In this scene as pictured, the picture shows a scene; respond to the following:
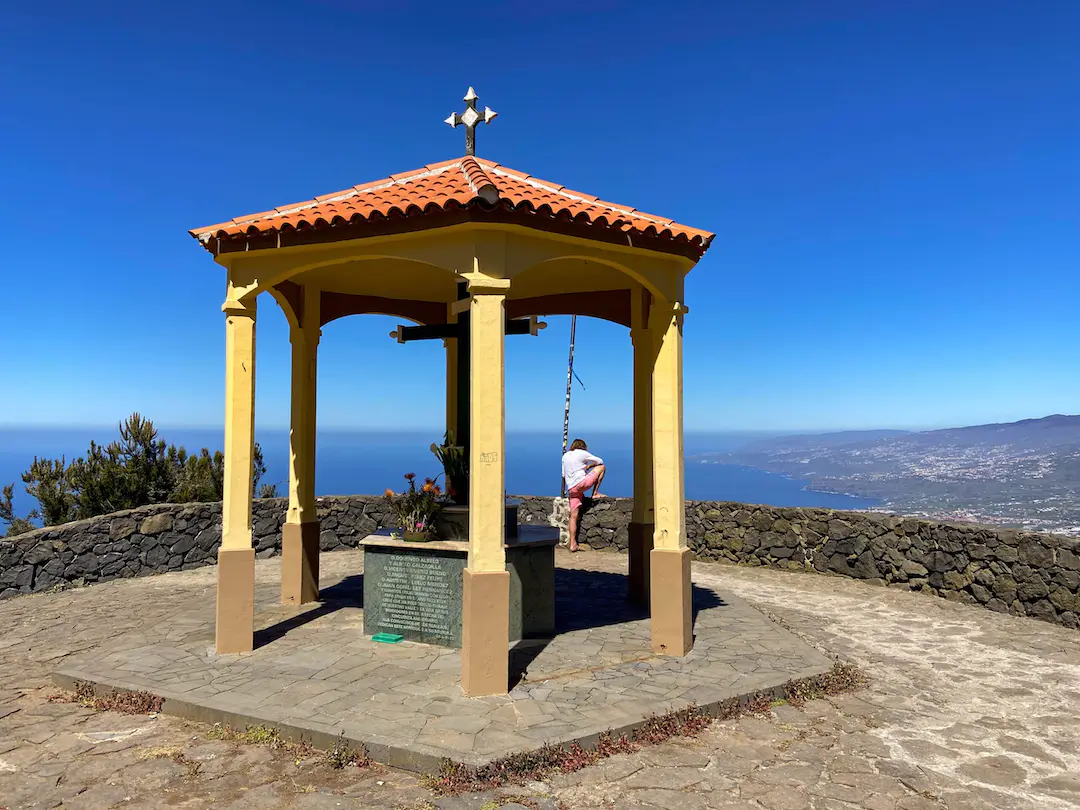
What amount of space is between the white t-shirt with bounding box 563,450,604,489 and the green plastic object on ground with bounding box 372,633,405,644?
6.83m

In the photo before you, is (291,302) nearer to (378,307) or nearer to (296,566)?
(378,307)

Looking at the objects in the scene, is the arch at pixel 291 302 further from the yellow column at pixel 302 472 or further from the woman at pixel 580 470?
the woman at pixel 580 470

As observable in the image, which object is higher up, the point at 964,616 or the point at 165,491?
the point at 165,491

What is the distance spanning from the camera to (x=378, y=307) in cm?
959

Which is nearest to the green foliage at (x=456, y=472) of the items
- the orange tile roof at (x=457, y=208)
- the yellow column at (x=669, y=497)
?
the yellow column at (x=669, y=497)

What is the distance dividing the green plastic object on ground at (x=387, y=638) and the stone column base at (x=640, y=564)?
325 cm

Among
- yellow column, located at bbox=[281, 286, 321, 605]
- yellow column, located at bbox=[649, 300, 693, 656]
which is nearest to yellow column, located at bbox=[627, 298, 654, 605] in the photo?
yellow column, located at bbox=[649, 300, 693, 656]

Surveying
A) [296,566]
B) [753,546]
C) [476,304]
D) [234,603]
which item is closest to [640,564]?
[296,566]

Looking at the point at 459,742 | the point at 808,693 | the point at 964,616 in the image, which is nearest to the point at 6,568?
the point at 459,742

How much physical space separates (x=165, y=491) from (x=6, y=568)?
16.8ft

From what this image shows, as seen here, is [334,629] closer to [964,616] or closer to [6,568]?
[6,568]

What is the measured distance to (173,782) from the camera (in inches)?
164

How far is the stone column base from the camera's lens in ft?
28.9

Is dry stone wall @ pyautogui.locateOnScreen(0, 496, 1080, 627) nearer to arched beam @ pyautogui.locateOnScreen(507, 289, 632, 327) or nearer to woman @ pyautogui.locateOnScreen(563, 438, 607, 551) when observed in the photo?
woman @ pyautogui.locateOnScreen(563, 438, 607, 551)
